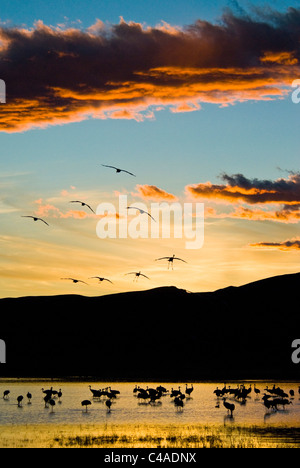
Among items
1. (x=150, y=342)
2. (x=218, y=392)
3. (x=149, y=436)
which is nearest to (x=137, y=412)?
(x=218, y=392)

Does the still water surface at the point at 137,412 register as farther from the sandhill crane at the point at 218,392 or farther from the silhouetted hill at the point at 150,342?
the silhouetted hill at the point at 150,342

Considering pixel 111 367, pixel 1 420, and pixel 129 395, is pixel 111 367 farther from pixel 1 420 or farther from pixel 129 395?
pixel 1 420

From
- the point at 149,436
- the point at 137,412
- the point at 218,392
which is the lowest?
the point at 149,436

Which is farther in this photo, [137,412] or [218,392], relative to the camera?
[218,392]

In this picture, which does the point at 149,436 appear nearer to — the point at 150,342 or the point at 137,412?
the point at 137,412

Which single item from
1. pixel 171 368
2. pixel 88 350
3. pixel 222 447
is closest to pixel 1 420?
pixel 222 447

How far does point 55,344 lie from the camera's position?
557 feet

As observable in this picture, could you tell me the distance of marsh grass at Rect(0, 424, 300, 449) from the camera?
35031 millimetres

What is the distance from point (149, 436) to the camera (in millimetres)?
38062

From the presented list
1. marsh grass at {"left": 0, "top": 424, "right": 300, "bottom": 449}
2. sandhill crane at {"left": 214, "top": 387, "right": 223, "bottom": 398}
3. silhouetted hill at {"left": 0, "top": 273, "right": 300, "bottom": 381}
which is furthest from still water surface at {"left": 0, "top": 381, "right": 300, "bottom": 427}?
silhouetted hill at {"left": 0, "top": 273, "right": 300, "bottom": 381}

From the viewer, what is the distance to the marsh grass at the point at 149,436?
35.0 m

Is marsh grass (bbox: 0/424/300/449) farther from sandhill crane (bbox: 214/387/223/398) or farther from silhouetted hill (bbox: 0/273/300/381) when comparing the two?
silhouetted hill (bbox: 0/273/300/381)

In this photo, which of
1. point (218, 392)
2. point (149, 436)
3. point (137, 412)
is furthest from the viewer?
point (218, 392)
